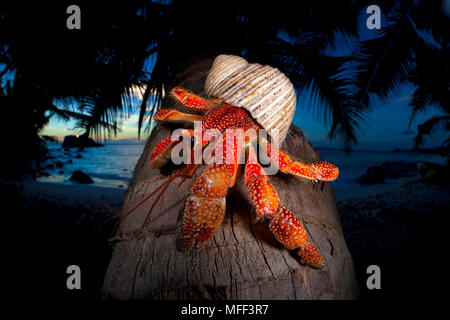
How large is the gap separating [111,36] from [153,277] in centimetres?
343

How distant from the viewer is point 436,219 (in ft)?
8.84

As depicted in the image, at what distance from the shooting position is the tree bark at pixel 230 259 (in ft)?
2.70

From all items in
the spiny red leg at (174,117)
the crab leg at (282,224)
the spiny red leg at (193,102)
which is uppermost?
the spiny red leg at (193,102)

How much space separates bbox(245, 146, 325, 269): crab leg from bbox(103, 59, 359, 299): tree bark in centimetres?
6

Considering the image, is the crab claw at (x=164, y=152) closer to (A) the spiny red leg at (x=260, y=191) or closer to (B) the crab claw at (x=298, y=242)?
(A) the spiny red leg at (x=260, y=191)

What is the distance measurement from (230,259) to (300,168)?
0.69 meters

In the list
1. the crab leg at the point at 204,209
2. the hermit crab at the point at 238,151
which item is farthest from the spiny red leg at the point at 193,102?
the crab leg at the point at 204,209

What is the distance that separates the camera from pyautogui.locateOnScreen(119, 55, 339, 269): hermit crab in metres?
0.92

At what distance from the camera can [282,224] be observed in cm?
95

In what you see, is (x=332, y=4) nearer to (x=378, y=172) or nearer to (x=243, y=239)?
(x=243, y=239)

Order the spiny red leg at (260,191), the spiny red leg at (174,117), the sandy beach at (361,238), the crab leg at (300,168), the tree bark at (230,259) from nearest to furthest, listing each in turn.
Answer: the tree bark at (230,259) < the spiny red leg at (260,191) < the crab leg at (300,168) < the spiny red leg at (174,117) < the sandy beach at (361,238)

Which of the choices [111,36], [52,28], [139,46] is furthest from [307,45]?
[52,28]

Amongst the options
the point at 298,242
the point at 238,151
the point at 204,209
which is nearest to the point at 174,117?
the point at 238,151

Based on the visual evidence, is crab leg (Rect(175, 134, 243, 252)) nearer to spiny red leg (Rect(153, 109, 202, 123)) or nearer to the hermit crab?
the hermit crab
